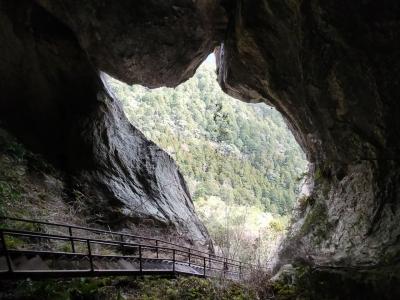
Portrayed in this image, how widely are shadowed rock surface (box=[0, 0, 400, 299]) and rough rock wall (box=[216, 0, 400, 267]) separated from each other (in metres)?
0.03

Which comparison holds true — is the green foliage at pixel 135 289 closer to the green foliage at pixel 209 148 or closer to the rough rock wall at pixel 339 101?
the rough rock wall at pixel 339 101

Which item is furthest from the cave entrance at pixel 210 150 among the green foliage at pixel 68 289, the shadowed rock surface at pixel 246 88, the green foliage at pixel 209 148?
the green foliage at pixel 68 289

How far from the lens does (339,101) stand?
29.0 feet

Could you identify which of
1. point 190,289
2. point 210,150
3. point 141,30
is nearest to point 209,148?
point 210,150

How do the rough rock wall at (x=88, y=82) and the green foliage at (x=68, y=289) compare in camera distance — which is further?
the rough rock wall at (x=88, y=82)

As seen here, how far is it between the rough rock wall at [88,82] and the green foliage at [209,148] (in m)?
29.8

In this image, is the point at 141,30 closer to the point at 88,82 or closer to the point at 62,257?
the point at 88,82

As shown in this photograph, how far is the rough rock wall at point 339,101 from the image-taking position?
7457mm

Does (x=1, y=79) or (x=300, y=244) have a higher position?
(x=1, y=79)

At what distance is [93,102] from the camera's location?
14180 millimetres

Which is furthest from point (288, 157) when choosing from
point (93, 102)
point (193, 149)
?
point (93, 102)

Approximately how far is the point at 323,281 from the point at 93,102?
10586 millimetres

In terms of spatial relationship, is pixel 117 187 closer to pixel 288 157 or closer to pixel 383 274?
pixel 383 274

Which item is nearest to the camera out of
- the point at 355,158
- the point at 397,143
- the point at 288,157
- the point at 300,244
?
the point at 397,143
